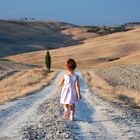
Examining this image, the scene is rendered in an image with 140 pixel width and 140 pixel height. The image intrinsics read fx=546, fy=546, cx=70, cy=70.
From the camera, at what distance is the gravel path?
13117 mm

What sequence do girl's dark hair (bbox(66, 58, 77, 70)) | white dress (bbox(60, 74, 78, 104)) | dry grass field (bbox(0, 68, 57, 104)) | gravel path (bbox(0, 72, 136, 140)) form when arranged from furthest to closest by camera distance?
1. dry grass field (bbox(0, 68, 57, 104))
2. white dress (bbox(60, 74, 78, 104))
3. girl's dark hair (bbox(66, 58, 77, 70))
4. gravel path (bbox(0, 72, 136, 140))

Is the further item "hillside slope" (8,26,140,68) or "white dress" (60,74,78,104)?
"hillside slope" (8,26,140,68)

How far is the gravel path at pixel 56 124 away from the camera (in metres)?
13.1

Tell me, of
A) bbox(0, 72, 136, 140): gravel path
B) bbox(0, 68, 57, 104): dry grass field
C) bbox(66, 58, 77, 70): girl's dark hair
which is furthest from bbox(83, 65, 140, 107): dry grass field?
bbox(66, 58, 77, 70): girl's dark hair

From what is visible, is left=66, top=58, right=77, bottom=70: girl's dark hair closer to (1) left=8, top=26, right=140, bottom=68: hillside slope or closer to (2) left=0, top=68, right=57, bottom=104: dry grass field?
(2) left=0, top=68, right=57, bottom=104: dry grass field

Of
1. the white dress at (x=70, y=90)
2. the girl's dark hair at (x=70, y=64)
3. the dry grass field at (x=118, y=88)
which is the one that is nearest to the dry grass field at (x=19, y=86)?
the dry grass field at (x=118, y=88)

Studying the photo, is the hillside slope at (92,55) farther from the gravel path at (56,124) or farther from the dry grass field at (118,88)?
the gravel path at (56,124)

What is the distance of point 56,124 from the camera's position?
49.0ft

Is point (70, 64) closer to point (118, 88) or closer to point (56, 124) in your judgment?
point (56, 124)

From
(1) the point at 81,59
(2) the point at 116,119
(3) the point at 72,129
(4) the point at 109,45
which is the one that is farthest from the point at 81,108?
(4) the point at 109,45

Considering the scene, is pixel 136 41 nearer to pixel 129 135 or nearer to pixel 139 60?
pixel 139 60

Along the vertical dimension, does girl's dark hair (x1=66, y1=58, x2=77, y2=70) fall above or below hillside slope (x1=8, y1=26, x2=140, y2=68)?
below

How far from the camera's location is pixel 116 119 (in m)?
16.5

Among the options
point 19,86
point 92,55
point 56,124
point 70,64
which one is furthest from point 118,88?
point 92,55
